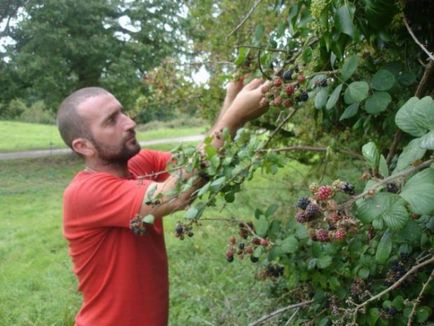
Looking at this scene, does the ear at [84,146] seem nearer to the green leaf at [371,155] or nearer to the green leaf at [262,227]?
the green leaf at [262,227]

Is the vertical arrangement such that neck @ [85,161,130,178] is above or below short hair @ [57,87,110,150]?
below

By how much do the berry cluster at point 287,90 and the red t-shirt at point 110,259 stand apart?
0.68 meters

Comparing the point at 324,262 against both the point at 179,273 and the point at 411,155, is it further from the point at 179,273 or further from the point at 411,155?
the point at 179,273

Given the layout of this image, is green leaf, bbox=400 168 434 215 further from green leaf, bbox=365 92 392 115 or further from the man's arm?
the man's arm

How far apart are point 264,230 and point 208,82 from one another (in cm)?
226

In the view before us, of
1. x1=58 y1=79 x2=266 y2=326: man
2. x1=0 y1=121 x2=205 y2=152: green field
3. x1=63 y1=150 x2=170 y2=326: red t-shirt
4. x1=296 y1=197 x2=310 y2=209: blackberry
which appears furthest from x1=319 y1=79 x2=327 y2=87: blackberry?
x1=0 y1=121 x2=205 y2=152: green field

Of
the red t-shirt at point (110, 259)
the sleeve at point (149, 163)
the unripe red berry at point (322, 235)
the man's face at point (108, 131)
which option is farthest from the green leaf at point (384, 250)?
the sleeve at point (149, 163)

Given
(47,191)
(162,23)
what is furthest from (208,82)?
(162,23)

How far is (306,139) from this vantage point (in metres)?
3.55

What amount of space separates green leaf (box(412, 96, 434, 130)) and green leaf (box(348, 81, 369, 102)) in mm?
393

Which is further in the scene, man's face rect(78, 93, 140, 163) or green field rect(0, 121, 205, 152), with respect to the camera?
green field rect(0, 121, 205, 152)

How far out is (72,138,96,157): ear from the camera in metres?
2.04

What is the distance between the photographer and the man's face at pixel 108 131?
6.64 feet

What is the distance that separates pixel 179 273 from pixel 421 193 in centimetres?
426
